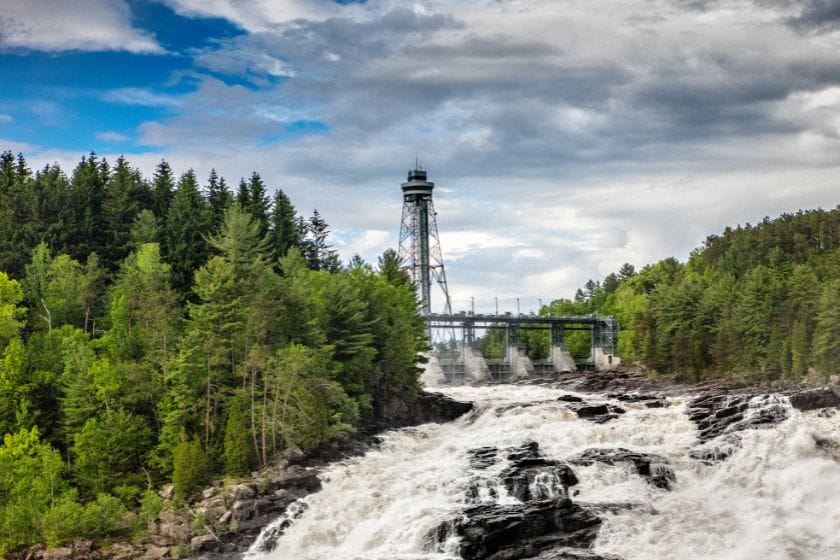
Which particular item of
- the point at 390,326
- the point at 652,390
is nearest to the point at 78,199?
the point at 390,326

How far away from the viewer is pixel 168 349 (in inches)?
2751

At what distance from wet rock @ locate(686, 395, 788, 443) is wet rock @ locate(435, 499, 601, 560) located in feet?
58.6

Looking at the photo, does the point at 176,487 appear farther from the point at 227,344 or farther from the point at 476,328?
the point at 476,328

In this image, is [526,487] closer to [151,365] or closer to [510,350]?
[151,365]

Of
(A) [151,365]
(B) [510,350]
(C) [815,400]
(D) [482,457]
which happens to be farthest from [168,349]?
(B) [510,350]

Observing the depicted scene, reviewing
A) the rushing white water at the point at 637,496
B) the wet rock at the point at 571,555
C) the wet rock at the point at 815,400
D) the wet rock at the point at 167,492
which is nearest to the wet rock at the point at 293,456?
the rushing white water at the point at 637,496

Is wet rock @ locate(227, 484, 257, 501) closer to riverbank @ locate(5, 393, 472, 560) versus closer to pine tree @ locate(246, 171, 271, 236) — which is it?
riverbank @ locate(5, 393, 472, 560)

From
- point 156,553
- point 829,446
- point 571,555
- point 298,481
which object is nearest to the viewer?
point 571,555

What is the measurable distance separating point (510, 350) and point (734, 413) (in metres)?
100.0

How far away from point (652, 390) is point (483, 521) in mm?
68722

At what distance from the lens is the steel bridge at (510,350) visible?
6422 inches

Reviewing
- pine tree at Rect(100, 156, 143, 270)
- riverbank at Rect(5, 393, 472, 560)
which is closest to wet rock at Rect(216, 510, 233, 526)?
riverbank at Rect(5, 393, 472, 560)

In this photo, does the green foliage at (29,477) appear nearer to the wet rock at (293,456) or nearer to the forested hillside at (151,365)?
the forested hillside at (151,365)

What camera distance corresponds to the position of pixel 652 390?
4564 inches
